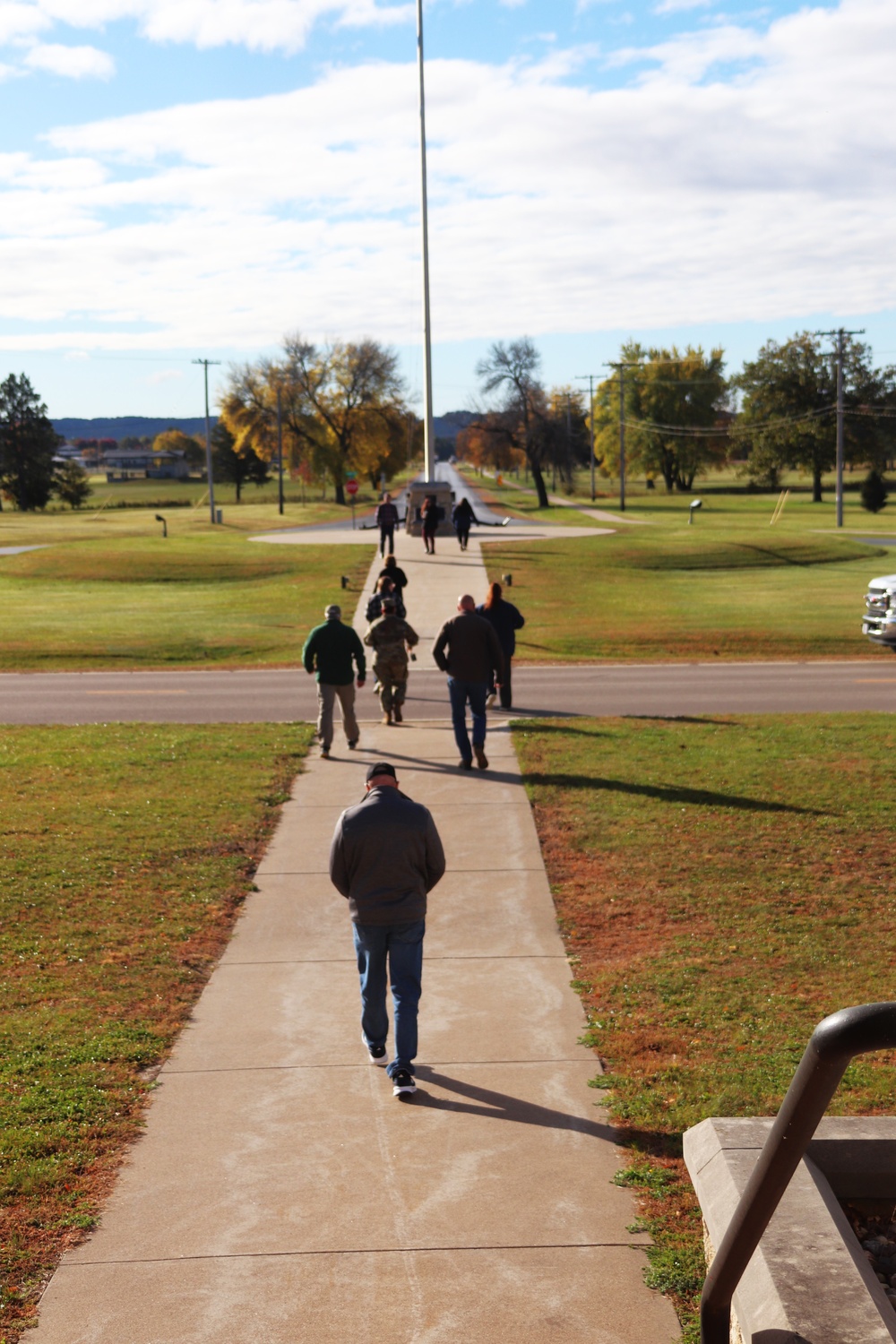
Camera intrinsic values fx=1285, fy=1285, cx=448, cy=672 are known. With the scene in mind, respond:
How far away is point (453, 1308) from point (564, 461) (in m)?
82.7

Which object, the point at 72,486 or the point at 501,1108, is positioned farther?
the point at 72,486

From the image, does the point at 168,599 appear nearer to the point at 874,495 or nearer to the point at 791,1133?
the point at 791,1133

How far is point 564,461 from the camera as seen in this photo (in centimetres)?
8538

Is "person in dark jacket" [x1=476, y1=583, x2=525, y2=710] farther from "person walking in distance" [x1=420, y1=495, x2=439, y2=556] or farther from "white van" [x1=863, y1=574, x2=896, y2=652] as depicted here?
"person walking in distance" [x1=420, y1=495, x2=439, y2=556]

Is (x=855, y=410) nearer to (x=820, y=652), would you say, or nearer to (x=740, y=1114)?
(x=820, y=652)

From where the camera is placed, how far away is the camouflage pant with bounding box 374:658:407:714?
55.4 ft

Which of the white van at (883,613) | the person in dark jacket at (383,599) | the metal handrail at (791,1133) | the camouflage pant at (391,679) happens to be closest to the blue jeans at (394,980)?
the metal handrail at (791,1133)

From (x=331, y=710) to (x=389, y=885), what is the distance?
357 inches

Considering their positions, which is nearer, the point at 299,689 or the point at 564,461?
the point at 299,689

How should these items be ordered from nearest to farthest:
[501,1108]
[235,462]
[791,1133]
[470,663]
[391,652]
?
[791,1133] → [501,1108] → [470,663] → [391,652] → [235,462]

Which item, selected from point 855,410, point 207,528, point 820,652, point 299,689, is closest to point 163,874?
point 299,689

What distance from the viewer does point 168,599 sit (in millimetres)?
34875

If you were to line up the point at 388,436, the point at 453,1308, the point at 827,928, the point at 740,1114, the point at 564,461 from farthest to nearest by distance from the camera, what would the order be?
the point at 388,436
the point at 564,461
the point at 827,928
the point at 740,1114
the point at 453,1308

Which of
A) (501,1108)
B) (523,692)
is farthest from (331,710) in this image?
(501,1108)
